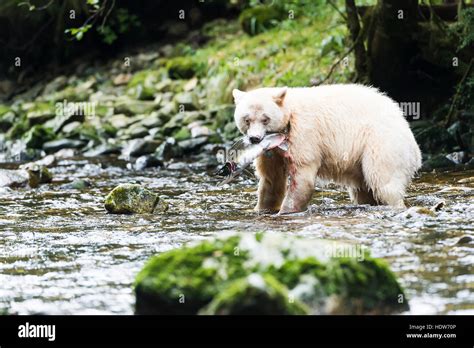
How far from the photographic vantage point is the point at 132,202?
898 centimetres

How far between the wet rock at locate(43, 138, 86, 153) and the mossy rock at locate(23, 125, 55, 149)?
0.82ft

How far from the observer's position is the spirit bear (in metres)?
8.33

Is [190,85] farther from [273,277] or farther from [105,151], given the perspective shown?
[273,277]

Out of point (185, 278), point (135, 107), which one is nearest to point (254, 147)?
point (185, 278)

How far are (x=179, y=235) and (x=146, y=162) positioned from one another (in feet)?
21.2

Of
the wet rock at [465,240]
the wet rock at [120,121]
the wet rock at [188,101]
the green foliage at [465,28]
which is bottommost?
the wet rock at [120,121]

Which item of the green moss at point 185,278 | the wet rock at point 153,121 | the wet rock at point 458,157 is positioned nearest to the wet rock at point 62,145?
the wet rock at point 153,121

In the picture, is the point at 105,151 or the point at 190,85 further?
the point at 190,85

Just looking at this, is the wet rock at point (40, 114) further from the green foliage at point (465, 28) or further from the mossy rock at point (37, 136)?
the green foliage at point (465, 28)

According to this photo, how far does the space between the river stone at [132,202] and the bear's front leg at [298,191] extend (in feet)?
4.72

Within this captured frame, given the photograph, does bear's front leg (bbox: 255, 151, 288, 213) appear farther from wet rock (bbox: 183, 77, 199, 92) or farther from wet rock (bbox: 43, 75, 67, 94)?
wet rock (bbox: 43, 75, 67, 94)

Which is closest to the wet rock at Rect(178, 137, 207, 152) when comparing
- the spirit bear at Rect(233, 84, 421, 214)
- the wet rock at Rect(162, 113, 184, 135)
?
the wet rock at Rect(162, 113, 184, 135)

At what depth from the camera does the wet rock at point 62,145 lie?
661 inches

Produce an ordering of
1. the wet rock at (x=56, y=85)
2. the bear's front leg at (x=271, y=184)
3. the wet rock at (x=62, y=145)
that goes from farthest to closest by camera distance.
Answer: the wet rock at (x=56, y=85) < the wet rock at (x=62, y=145) < the bear's front leg at (x=271, y=184)
